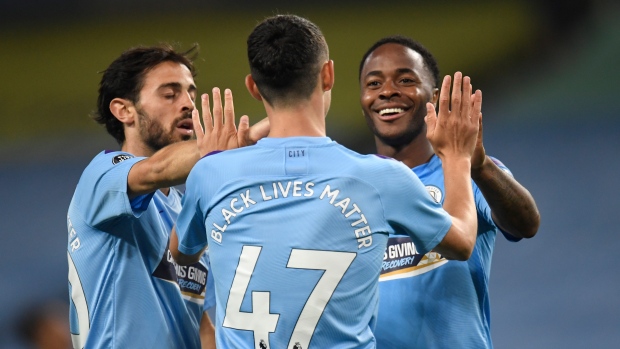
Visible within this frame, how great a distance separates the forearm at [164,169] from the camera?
3592 mm

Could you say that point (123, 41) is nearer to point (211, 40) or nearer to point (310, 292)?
point (211, 40)

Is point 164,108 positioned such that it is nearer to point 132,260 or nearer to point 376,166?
point 132,260

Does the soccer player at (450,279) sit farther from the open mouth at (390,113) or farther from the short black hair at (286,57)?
the short black hair at (286,57)

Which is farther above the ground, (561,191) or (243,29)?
(243,29)

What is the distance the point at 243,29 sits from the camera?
374 inches

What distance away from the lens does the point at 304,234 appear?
112 inches

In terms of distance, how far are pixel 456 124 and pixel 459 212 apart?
37cm

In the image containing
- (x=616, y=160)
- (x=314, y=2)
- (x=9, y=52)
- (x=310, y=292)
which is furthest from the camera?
(x=9, y=52)

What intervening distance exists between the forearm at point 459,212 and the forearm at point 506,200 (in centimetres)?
37

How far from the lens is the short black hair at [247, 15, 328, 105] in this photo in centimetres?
295

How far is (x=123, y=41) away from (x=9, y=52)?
1326mm

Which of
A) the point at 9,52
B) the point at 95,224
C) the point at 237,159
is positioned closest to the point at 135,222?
the point at 95,224

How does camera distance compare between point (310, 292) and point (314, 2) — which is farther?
point (314, 2)

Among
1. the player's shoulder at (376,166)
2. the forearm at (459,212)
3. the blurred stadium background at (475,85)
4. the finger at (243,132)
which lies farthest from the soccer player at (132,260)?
the blurred stadium background at (475,85)
